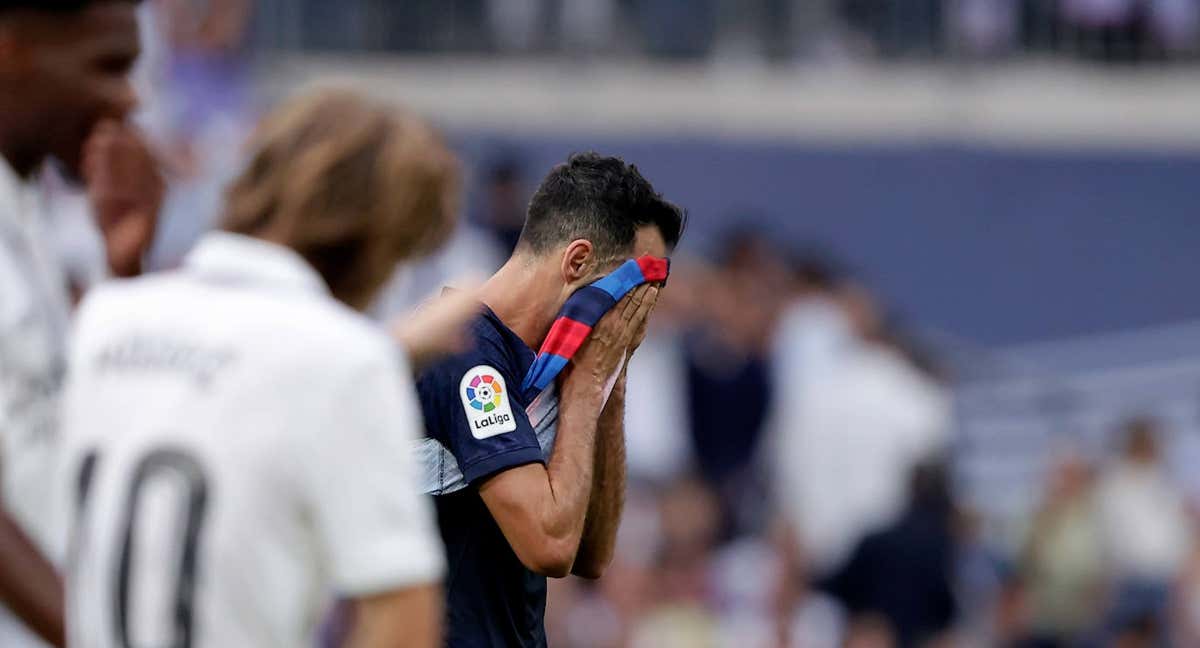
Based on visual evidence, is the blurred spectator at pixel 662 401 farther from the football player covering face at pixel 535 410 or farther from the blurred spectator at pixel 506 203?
the football player covering face at pixel 535 410

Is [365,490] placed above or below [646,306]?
above

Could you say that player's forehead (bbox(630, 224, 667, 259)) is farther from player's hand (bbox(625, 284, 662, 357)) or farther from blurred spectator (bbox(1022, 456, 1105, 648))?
blurred spectator (bbox(1022, 456, 1105, 648))

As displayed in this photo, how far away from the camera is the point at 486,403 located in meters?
3.55

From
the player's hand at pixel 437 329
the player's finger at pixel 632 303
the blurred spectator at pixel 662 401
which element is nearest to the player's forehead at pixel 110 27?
the player's hand at pixel 437 329

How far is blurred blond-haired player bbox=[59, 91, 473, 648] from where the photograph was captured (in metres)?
2.66

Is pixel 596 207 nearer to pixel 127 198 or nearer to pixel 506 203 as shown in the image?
pixel 127 198

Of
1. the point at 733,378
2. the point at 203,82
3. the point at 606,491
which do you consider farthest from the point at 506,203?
the point at 606,491

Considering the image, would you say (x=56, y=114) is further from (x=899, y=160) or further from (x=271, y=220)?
(x=899, y=160)

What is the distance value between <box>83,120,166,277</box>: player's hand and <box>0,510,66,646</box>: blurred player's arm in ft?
2.47

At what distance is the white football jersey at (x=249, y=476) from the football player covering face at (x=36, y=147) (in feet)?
0.93

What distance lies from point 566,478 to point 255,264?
0.91 meters

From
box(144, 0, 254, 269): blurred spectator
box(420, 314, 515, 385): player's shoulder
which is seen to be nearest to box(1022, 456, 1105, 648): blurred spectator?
box(144, 0, 254, 269): blurred spectator

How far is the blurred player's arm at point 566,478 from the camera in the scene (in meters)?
3.48

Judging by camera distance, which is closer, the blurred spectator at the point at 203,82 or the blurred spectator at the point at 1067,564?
the blurred spectator at the point at 203,82
